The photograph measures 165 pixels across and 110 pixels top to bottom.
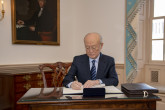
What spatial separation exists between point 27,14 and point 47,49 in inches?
40.9

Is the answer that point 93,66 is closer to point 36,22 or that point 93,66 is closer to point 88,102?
point 88,102

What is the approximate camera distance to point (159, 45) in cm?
451

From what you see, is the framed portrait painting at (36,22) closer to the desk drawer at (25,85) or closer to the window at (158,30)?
the desk drawer at (25,85)

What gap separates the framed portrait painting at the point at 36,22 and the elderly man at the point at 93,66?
2.21 metres

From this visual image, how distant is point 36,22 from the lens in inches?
178

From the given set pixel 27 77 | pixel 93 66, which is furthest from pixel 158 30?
pixel 27 77

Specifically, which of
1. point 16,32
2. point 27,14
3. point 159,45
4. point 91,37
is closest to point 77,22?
point 27,14

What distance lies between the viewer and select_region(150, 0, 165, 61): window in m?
4.44

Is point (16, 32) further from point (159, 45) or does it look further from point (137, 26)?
point (159, 45)

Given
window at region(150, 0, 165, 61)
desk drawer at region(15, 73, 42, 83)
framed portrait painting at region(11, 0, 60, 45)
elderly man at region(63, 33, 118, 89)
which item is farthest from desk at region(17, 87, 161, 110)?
window at region(150, 0, 165, 61)

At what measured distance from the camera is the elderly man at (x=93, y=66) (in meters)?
2.26

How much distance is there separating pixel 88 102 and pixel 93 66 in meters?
0.96

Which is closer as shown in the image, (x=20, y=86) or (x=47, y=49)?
(x=20, y=86)

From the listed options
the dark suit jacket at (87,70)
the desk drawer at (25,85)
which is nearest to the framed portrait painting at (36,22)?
the desk drawer at (25,85)
